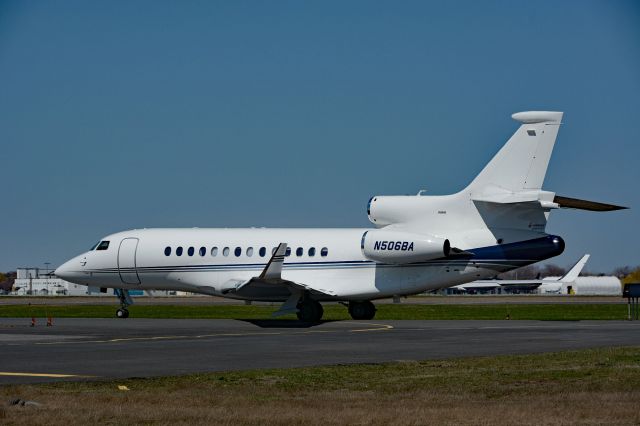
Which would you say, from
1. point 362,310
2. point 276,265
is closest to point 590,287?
point 362,310

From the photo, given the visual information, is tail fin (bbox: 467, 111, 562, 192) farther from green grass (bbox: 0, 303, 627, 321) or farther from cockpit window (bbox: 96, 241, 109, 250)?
cockpit window (bbox: 96, 241, 109, 250)

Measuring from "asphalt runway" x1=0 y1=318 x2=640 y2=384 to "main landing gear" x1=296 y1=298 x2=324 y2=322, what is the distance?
156cm

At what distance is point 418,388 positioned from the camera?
1672 centimetres

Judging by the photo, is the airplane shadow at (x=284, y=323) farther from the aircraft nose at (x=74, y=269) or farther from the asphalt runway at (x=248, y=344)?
the aircraft nose at (x=74, y=269)

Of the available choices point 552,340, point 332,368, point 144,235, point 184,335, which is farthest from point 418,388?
point 144,235

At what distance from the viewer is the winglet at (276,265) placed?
36781mm

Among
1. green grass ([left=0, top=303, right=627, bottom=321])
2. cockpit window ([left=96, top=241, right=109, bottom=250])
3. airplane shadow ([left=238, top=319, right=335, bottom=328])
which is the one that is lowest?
green grass ([left=0, top=303, right=627, bottom=321])

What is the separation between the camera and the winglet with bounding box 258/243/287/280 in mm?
36781

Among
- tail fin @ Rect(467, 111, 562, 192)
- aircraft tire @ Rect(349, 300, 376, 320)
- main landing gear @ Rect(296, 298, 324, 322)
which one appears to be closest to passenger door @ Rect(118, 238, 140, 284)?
main landing gear @ Rect(296, 298, 324, 322)

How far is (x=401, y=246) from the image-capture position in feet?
124

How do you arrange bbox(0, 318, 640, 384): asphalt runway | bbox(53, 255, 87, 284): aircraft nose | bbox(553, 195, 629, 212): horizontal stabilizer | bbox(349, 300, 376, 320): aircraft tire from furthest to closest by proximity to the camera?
bbox(53, 255, 87, 284): aircraft nose, bbox(349, 300, 376, 320): aircraft tire, bbox(553, 195, 629, 212): horizontal stabilizer, bbox(0, 318, 640, 384): asphalt runway

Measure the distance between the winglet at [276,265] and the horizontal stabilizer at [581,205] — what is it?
10.2 meters

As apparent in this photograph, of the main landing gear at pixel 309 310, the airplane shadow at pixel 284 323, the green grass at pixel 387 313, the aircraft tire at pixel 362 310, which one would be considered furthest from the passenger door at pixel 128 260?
the aircraft tire at pixel 362 310

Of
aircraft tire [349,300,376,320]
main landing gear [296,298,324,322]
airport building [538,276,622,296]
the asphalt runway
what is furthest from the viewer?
airport building [538,276,622,296]
